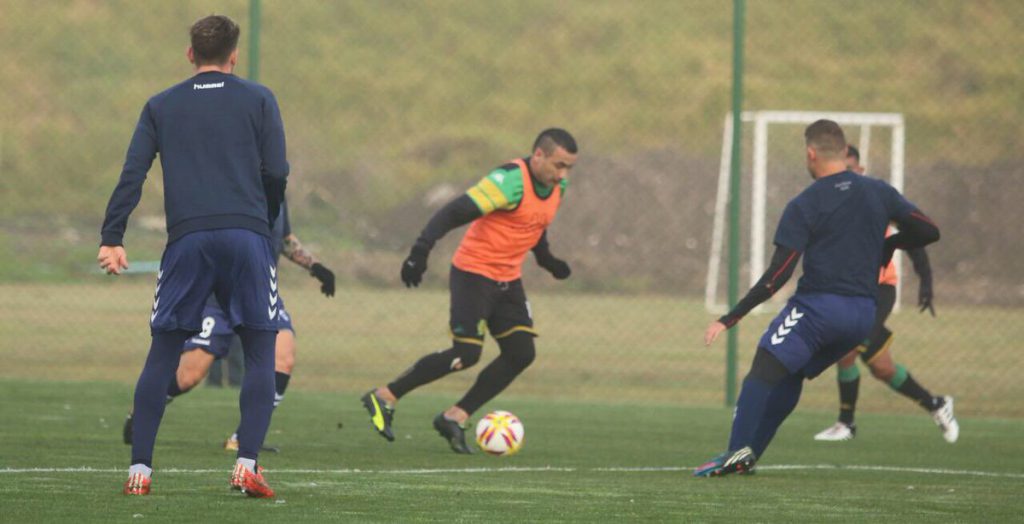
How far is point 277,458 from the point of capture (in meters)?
9.47

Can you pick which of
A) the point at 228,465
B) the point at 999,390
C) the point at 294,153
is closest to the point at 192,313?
the point at 228,465

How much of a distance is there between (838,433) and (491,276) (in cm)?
292

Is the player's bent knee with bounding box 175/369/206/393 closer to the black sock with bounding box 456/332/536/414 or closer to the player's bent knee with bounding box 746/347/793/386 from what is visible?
the black sock with bounding box 456/332/536/414

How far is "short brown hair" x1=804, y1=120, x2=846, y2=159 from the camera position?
29.9 feet

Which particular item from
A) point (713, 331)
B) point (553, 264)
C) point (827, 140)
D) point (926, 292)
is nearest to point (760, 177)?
point (926, 292)

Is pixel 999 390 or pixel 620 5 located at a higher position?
pixel 620 5

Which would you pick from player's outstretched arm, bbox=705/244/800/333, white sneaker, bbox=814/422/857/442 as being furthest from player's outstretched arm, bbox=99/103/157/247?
white sneaker, bbox=814/422/857/442

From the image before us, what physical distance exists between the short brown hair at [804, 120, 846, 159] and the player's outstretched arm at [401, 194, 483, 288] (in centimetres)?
227

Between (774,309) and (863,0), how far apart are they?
10275mm

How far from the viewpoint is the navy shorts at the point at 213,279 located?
7168 millimetres

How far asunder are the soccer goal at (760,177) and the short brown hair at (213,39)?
1811 centimetres

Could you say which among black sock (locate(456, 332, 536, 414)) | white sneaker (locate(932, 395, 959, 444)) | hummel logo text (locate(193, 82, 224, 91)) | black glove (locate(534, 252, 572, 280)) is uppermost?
hummel logo text (locate(193, 82, 224, 91))

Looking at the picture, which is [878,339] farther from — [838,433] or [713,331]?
[713,331]

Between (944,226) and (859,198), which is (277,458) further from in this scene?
(944,226)
